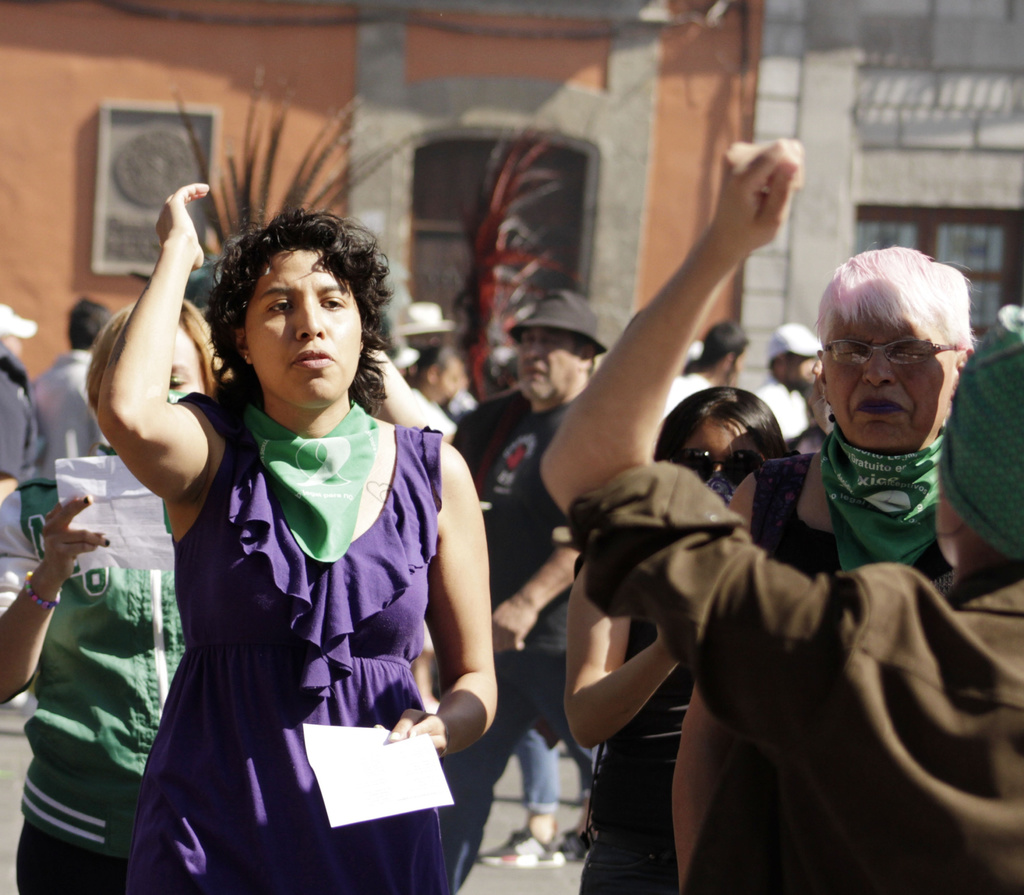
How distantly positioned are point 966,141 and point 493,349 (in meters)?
5.95

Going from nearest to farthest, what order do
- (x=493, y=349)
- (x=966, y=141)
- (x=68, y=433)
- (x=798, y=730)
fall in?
(x=798, y=730), (x=68, y=433), (x=493, y=349), (x=966, y=141)

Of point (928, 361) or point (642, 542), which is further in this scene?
point (928, 361)

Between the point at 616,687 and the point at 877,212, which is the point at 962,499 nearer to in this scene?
the point at 616,687

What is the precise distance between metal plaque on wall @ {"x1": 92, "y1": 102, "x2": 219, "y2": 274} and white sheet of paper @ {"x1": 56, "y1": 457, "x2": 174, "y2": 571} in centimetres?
1043

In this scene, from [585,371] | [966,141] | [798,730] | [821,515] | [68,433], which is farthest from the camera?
[966,141]

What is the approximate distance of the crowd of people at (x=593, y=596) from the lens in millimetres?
1367

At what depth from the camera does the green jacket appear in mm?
2719

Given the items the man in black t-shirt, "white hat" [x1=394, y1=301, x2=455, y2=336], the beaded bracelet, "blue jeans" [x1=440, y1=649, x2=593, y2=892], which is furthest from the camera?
"white hat" [x1=394, y1=301, x2=455, y2=336]

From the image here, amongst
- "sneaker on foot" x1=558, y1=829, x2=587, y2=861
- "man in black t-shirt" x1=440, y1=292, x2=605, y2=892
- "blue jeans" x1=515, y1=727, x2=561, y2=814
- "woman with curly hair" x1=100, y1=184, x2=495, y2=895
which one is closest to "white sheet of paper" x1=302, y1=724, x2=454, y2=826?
"woman with curly hair" x1=100, y1=184, x2=495, y2=895

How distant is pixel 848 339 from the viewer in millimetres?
2252

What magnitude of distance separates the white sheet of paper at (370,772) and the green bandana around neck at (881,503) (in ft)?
2.39

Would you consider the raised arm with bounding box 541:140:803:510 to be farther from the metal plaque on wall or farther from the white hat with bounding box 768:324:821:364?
the metal plaque on wall

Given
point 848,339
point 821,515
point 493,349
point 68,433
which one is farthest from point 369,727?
point 493,349

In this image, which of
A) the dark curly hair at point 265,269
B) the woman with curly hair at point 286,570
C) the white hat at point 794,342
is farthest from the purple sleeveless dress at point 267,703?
the white hat at point 794,342
